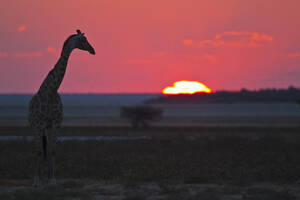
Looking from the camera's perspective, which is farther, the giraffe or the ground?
the giraffe

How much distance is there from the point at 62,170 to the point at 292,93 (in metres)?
177

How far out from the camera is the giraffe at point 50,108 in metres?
10.7

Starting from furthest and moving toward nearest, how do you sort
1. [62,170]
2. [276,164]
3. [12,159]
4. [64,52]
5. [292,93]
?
[292,93] → [12,159] → [276,164] → [62,170] → [64,52]

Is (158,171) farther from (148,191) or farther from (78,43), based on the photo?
(78,43)

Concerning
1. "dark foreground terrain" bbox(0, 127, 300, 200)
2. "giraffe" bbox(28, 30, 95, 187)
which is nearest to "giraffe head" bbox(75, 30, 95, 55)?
"giraffe" bbox(28, 30, 95, 187)

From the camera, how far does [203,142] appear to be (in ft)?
70.5

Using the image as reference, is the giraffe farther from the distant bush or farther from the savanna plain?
the distant bush

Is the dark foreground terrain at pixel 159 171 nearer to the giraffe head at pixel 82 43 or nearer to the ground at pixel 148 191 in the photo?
the ground at pixel 148 191

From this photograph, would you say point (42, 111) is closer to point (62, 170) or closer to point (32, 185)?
point (32, 185)

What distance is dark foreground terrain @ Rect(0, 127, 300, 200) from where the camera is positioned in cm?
1009

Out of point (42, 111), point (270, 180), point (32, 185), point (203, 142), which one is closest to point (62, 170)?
point (32, 185)

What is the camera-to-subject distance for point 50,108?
35.0ft

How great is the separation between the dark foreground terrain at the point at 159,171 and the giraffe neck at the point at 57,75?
2.26 metres

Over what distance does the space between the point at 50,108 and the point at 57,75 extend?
78 cm
